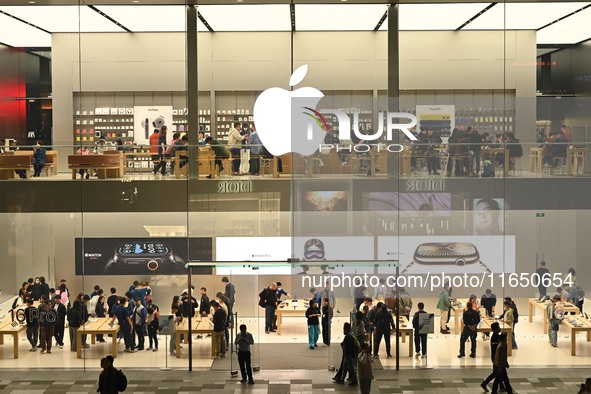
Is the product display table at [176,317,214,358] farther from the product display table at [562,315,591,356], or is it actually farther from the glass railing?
the product display table at [562,315,591,356]

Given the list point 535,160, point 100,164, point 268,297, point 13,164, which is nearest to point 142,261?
point 100,164

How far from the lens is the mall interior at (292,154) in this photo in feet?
59.7

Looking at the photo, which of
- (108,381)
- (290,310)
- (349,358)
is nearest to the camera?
(108,381)

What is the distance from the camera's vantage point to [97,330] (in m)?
18.0

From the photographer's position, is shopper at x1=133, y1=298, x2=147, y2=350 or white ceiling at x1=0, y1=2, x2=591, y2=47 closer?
shopper at x1=133, y1=298, x2=147, y2=350

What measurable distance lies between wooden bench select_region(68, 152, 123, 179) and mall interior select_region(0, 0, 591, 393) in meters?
0.04

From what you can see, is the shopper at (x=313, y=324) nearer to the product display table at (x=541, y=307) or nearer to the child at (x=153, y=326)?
the child at (x=153, y=326)

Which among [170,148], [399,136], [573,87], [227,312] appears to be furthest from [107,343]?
[573,87]

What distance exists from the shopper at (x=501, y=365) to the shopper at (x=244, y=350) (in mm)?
4199

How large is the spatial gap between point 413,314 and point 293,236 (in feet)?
8.92

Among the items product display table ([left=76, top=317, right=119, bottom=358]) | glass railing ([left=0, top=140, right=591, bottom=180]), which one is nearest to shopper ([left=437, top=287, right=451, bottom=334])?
glass railing ([left=0, top=140, right=591, bottom=180])

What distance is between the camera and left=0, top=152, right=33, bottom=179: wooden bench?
18.5 metres

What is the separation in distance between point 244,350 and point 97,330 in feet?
10.5

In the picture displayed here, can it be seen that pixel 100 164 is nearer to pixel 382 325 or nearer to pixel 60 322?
pixel 60 322
